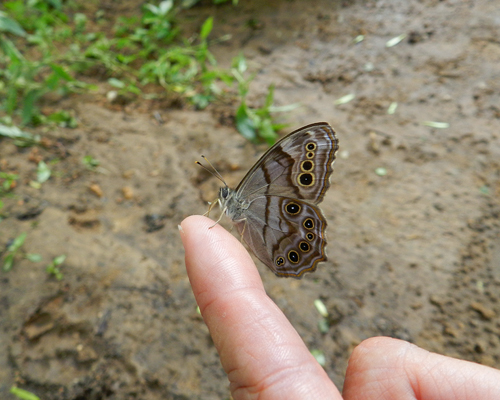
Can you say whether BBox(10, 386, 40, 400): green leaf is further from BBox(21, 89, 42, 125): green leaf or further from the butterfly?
Result: BBox(21, 89, 42, 125): green leaf

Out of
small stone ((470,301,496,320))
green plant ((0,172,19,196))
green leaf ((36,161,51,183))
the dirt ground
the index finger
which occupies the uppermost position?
the index finger

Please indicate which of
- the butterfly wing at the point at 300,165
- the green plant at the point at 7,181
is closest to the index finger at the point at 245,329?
the butterfly wing at the point at 300,165

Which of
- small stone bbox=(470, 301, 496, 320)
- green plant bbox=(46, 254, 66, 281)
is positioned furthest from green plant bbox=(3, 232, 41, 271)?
small stone bbox=(470, 301, 496, 320)

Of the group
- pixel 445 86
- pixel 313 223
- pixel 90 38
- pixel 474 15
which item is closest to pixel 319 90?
pixel 445 86

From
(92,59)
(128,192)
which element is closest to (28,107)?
(92,59)

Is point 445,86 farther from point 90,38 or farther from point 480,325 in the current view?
point 90,38

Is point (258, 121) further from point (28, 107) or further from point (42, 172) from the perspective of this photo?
point (28, 107)
